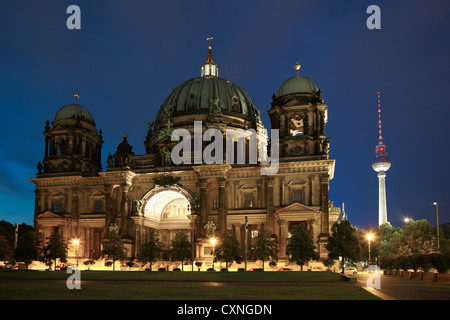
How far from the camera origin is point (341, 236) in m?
66.6

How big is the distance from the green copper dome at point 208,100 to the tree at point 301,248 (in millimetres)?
34107

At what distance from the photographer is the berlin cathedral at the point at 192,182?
75.2 m

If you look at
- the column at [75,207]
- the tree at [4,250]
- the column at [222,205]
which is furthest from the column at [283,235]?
the tree at [4,250]

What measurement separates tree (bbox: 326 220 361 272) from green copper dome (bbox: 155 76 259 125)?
3550cm

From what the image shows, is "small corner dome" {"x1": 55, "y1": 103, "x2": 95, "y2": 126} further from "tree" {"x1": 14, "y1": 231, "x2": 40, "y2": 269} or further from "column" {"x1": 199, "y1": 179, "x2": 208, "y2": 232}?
"column" {"x1": 199, "y1": 179, "x2": 208, "y2": 232}

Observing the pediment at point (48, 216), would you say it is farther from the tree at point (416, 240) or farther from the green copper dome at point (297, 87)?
the tree at point (416, 240)

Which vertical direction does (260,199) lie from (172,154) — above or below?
below

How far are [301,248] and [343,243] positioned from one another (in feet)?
19.4

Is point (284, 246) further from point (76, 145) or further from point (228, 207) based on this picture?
point (76, 145)

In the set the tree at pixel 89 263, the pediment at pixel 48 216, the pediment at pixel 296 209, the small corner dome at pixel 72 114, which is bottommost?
the tree at pixel 89 263
